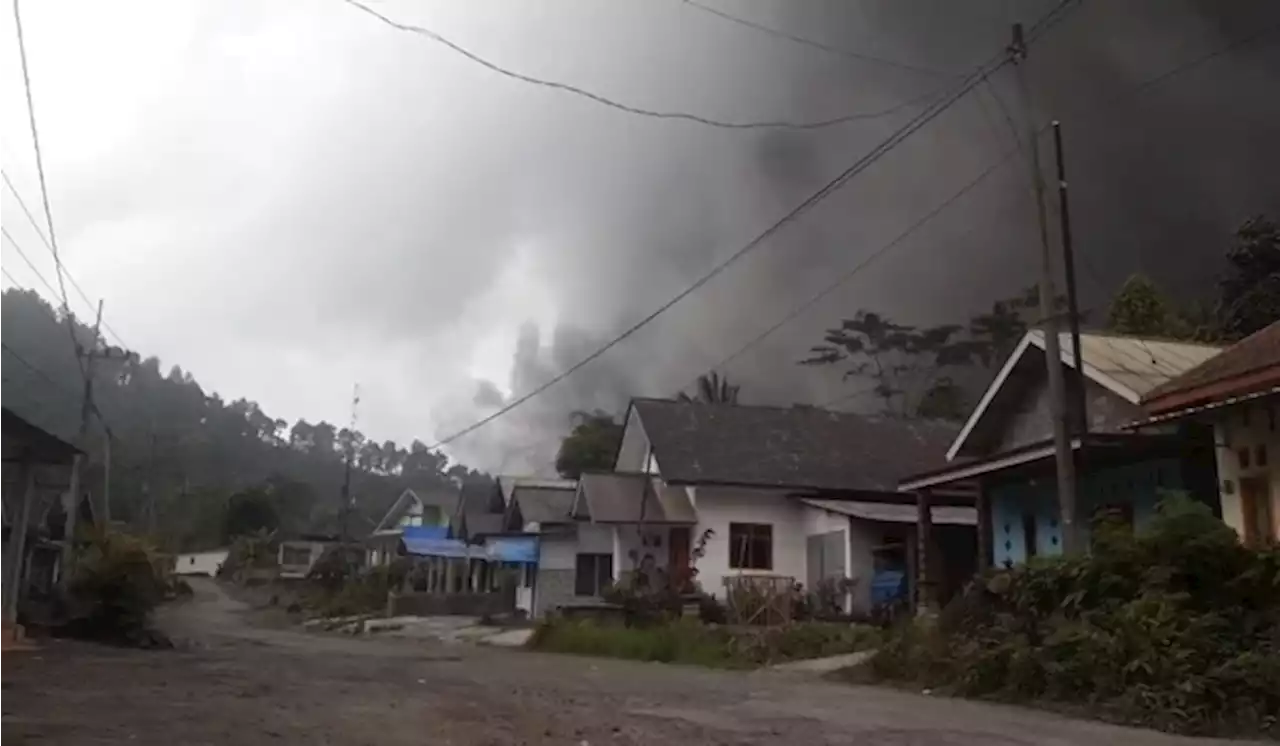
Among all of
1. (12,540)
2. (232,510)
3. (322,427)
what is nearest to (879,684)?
(12,540)

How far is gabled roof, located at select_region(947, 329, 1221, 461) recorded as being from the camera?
720 inches

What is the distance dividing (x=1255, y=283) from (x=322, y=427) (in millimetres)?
107445

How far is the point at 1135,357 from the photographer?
1958cm

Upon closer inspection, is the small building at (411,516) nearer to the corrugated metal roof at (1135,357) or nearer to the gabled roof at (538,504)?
the gabled roof at (538,504)

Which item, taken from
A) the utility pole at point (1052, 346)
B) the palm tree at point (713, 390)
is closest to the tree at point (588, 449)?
the palm tree at point (713, 390)

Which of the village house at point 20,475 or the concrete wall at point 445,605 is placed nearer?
the village house at point 20,475

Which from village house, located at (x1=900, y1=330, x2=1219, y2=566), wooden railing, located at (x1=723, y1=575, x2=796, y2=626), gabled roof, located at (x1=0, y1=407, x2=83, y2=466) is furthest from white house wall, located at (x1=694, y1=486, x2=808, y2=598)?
gabled roof, located at (x1=0, y1=407, x2=83, y2=466)

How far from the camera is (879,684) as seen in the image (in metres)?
15.9

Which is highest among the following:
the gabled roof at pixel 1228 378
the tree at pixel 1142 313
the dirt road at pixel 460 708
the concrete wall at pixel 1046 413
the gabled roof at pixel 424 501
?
the tree at pixel 1142 313

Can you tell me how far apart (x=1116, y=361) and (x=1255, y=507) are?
5.07m

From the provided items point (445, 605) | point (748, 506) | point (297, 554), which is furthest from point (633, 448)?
point (297, 554)

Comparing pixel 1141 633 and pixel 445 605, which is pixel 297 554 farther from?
pixel 1141 633

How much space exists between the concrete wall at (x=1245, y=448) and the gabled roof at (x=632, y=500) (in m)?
18.5

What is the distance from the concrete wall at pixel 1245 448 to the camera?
546 inches
